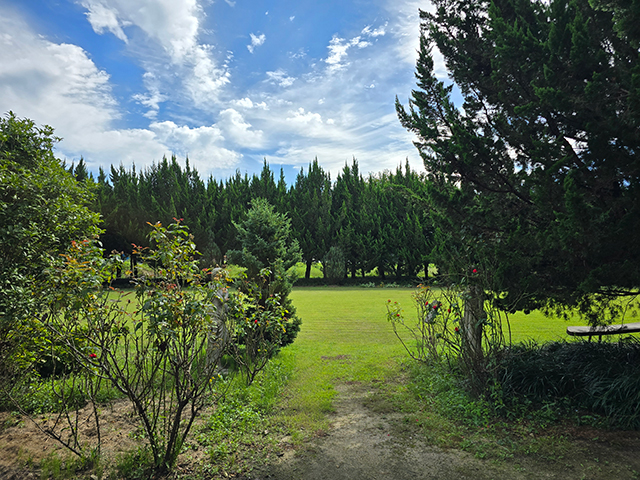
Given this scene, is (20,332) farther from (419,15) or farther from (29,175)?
(419,15)

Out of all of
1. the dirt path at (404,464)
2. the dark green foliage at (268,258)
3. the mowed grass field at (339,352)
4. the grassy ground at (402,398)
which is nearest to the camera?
the dirt path at (404,464)

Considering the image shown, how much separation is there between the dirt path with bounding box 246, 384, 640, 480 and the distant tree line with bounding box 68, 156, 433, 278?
21.7 m

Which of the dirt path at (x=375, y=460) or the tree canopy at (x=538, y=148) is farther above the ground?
the tree canopy at (x=538, y=148)

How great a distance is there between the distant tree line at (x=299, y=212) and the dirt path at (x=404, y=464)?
21.7 meters

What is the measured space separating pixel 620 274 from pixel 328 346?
562 centimetres

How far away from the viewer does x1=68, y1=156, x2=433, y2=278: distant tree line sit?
25.4 m

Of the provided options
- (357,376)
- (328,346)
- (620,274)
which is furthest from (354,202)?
(620,274)

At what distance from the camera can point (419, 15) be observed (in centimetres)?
586

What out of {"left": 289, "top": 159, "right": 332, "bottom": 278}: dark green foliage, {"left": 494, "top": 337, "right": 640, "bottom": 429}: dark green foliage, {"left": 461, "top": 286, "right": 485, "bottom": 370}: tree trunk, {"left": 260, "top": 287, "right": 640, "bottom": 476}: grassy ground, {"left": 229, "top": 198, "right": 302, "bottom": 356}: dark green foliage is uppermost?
{"left": 289, "top": 159, "right": 332, "bottom": 278}: dark green foliage

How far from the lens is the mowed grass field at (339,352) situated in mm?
4773

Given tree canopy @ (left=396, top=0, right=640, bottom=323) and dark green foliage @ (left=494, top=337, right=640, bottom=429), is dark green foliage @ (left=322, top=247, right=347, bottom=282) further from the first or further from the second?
dark green foliage @ (left=494, top=337, right=640, bottom=429)

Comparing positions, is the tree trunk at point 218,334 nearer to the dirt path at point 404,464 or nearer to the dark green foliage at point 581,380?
the dirt path at point 404,464

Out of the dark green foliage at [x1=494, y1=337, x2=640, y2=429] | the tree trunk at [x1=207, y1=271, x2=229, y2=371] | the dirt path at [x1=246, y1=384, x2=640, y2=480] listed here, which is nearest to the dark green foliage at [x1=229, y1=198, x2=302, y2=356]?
the tree trunk at [x1=207, y1=271, x2=229, y2=371]

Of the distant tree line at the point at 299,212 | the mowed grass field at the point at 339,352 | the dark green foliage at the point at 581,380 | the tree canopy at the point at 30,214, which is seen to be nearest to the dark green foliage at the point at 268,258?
the mowed grass field at the point at 339,352
